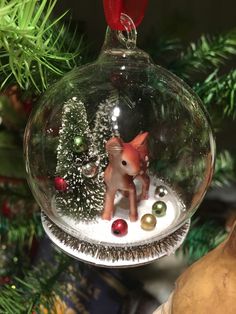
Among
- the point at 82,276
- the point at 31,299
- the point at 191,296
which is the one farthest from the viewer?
the point at 82,276

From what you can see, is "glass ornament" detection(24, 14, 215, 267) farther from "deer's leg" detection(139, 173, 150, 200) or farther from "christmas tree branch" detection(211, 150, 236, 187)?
"christmas tree branch" detection(211, 150, 236, 187)

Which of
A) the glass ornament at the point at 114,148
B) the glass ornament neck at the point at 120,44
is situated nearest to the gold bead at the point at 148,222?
the glass ornament at the point at 114,148

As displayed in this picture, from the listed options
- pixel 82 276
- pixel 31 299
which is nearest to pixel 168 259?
pixel 82 276

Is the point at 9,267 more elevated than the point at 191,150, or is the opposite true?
the point at 191,150

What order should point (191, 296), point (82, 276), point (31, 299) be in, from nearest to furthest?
point (191, 296) < point (31, 299) < point (82, 276)

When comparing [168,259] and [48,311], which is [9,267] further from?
[168,259]

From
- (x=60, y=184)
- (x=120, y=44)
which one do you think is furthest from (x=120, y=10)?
(x=60, y=184)

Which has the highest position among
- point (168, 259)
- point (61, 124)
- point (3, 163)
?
point (61, 124)
